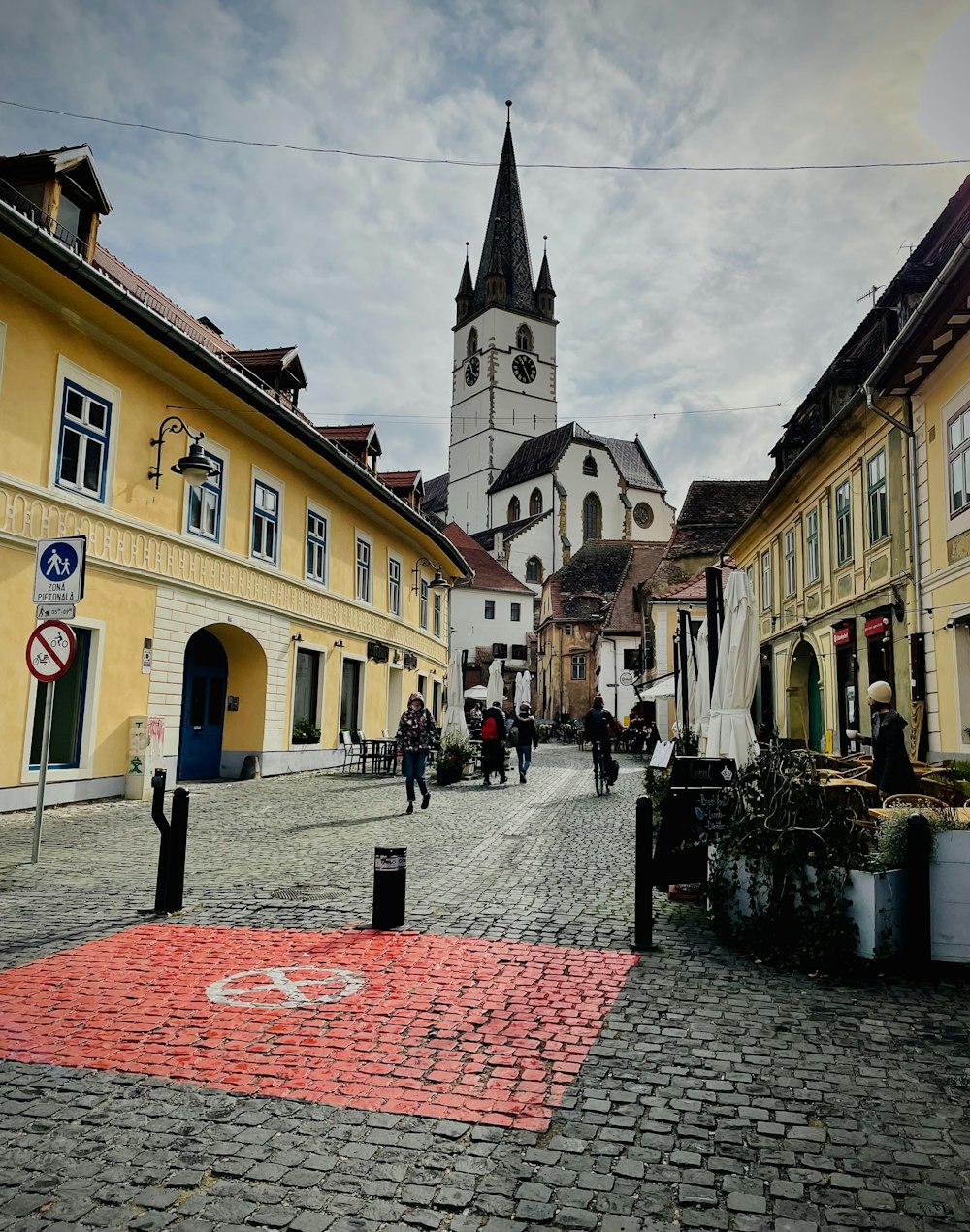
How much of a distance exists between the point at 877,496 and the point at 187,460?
12.5m

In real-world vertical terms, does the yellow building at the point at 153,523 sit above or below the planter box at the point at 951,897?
above

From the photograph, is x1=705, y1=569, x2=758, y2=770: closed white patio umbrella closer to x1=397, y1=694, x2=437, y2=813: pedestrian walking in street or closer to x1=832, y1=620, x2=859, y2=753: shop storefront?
x1=397, y1=694, x2=437, y2=813: pedestrian walking in street

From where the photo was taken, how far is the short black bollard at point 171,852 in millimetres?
6535

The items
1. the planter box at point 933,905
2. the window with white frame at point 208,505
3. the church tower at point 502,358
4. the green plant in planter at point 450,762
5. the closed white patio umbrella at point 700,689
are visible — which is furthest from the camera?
the church tower at point 502,358

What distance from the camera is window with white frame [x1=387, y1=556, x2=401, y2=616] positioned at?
2697 centimetres

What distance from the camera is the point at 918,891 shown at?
5.29 metres

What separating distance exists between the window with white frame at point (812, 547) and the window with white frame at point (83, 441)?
15.9 m

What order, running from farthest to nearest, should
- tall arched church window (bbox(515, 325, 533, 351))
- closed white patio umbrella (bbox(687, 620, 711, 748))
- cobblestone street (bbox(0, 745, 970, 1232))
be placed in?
tall arched church window (bbox(515, 325, 533, 351)) < closed white patio umbrella (bbox(687, 620, 711, 748)) < cobblestone street (bbox(0, 745, 970, 1232))

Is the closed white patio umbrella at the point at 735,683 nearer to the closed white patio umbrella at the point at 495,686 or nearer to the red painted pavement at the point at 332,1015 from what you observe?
the red painted pavement at the point at 332,1015

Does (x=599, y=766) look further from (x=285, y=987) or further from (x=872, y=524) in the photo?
(x=285, y=987)

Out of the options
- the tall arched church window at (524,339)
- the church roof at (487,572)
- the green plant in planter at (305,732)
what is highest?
the tall arched church window at (524,339)

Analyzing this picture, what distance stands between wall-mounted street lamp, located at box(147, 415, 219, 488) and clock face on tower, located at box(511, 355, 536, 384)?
71.1 meters

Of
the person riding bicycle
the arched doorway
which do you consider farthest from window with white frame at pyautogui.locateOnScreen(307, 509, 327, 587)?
the arched doorway

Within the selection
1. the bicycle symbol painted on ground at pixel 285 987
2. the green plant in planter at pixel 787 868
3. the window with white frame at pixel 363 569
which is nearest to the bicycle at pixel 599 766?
the window with white frame at pixel 363 569
